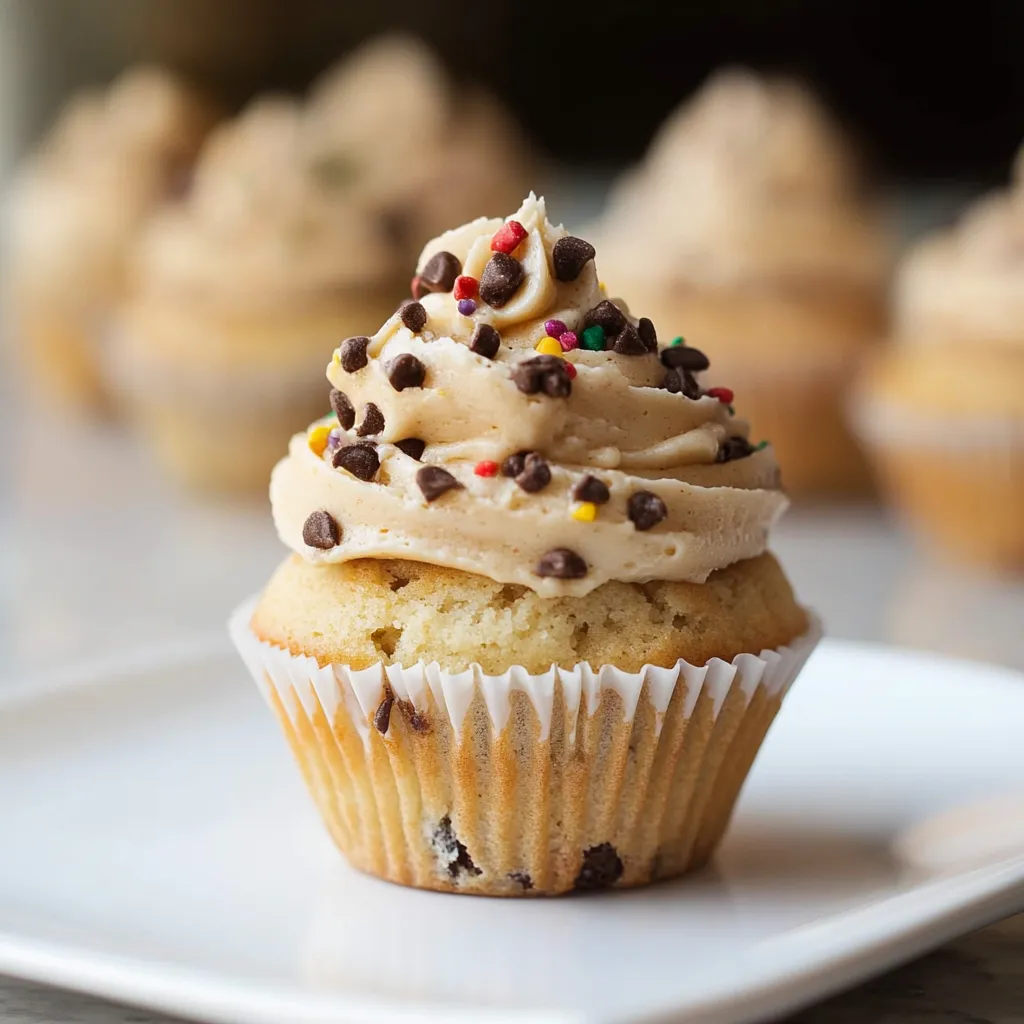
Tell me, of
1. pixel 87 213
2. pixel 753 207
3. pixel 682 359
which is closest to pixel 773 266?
pixel 753 207

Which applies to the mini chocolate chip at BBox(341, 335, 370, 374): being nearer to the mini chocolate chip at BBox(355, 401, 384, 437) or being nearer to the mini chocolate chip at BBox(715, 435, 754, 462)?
the mini chocolate chip at BBox(355, 401, 384, 437)

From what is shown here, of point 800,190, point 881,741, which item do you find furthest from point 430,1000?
point 800,190

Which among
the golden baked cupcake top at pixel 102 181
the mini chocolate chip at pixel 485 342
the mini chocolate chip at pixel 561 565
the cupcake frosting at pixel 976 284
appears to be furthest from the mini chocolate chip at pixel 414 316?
the golden baked cupcake top at pixel 102 181

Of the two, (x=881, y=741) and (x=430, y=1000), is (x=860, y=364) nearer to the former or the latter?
(x=881, y=741)

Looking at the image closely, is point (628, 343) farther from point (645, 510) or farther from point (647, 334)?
point (645, 510)

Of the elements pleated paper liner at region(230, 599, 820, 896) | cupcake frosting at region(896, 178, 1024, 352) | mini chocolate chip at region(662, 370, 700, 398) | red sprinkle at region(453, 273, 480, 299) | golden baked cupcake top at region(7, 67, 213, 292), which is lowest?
pleated paper liner at region(230, 599, 820, 896)

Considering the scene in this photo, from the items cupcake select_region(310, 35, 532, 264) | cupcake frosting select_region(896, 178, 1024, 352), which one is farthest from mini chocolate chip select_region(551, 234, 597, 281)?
cupcake select_region(310, 35, 532, 264)
